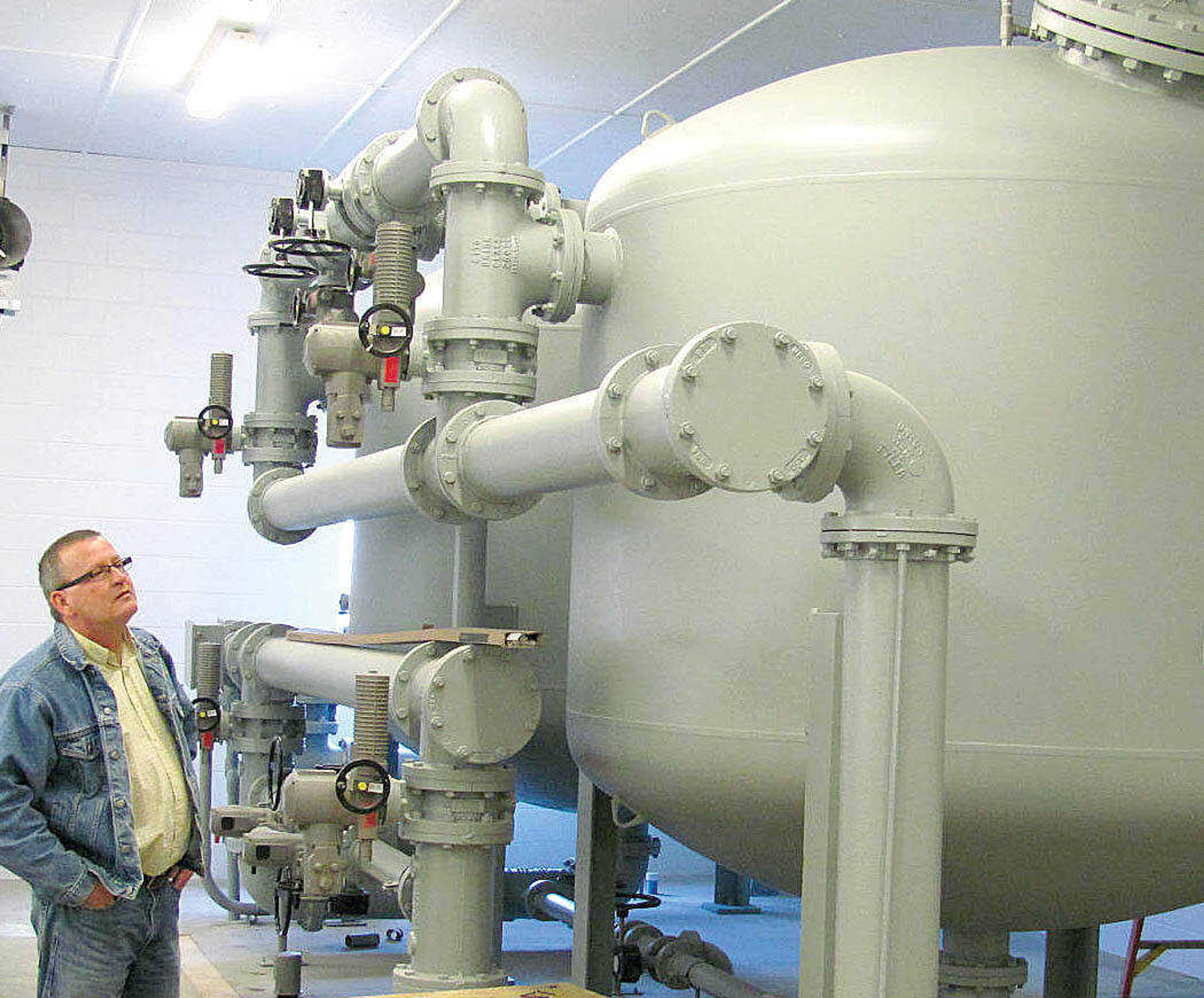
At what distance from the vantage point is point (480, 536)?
3938mm

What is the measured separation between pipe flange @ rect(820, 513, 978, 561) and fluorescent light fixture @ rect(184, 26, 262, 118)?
13.5ft

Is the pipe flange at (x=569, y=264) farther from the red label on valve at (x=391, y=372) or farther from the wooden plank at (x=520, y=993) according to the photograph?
the wooden plank at (x=520, y=993)

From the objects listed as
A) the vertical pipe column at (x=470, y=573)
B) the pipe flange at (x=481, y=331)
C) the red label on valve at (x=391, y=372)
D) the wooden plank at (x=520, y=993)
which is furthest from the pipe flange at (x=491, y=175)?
Result: the wooden plank at (x=520, y=993)

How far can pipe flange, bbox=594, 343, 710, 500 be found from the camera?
2600 mm

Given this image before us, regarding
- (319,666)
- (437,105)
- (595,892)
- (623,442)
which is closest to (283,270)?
(319,666)

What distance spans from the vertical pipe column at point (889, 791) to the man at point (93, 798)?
1.40 meters

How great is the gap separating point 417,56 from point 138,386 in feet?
7.81

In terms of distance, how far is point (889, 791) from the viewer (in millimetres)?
2377

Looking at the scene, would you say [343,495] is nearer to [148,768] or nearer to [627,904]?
[148,768]

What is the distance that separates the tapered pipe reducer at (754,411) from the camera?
2365 millimetres

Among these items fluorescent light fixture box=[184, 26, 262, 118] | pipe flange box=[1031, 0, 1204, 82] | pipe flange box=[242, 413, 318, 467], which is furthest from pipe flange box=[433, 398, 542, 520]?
fluorescent light fixture box=[184, 26, 262, 118]

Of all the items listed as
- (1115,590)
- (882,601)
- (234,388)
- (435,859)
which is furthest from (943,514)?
(234,388)

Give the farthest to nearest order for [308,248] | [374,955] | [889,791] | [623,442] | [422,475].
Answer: [374,955]
[308,248]
[422,475]
[623,442]
[889,791]

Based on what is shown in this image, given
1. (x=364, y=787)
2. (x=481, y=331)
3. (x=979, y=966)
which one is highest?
(x=481, y=331)
